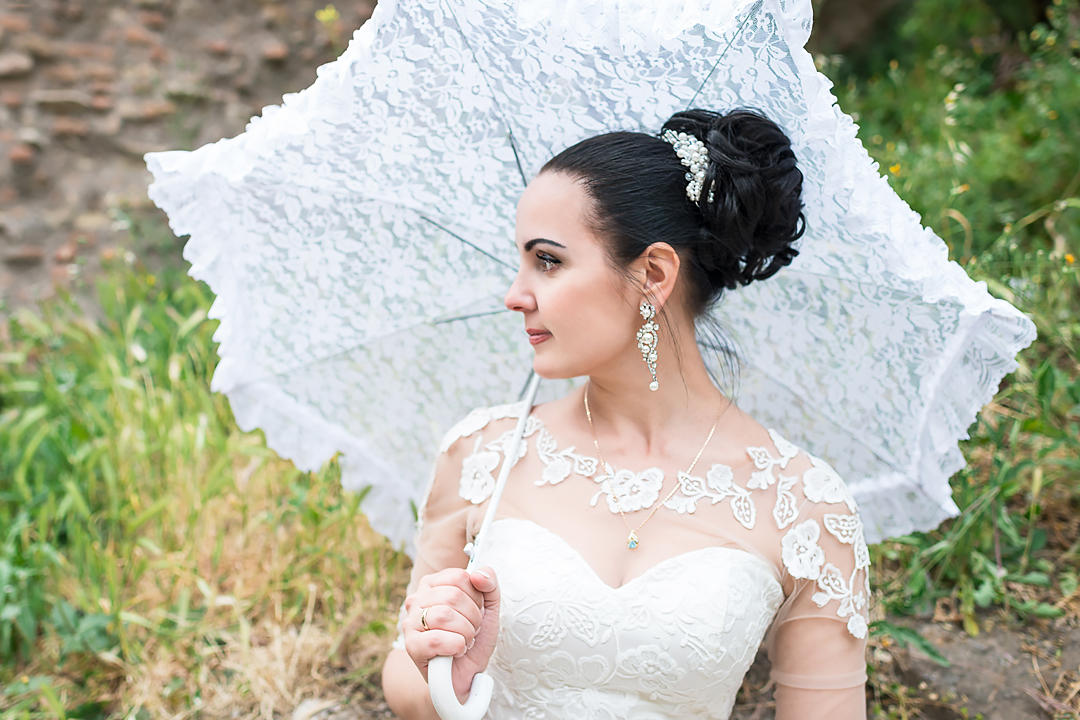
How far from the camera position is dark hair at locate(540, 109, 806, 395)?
1.76 meters

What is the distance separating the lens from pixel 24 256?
5016 millimetres

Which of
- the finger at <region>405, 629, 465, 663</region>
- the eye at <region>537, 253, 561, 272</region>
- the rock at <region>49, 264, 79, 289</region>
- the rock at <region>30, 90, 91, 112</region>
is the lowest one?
the rock at <region>49, 264, 79, 289</region>

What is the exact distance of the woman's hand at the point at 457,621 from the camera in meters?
1.56

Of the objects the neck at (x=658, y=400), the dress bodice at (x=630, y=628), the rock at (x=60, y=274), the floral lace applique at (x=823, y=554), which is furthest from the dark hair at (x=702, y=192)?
the rock at (x=60, y=274)

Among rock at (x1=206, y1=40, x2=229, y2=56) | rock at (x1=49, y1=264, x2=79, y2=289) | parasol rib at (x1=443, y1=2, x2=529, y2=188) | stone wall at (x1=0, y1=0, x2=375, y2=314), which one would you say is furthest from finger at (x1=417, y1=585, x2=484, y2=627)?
rock at (x1=206, y1=40, x2=229, y2=56)

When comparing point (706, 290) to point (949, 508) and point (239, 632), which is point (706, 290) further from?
point (239, 632)

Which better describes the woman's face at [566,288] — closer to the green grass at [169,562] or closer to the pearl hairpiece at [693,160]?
the pearl hairpiece at [693,160]

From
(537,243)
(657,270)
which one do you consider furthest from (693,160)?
(537,243)

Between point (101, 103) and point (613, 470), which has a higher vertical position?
point (613, 470)

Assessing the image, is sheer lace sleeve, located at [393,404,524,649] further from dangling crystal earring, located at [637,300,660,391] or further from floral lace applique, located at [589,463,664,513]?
dangling crystal earring, located at [637,300,660,391]

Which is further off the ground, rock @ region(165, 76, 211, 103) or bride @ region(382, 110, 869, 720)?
bride @ region(382, 110, 869, 720)

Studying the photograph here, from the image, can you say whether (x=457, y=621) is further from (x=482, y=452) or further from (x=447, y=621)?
(x=482, y=452)

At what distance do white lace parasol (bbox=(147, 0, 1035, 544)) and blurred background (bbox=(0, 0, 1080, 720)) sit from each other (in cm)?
67

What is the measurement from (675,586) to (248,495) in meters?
2.06
